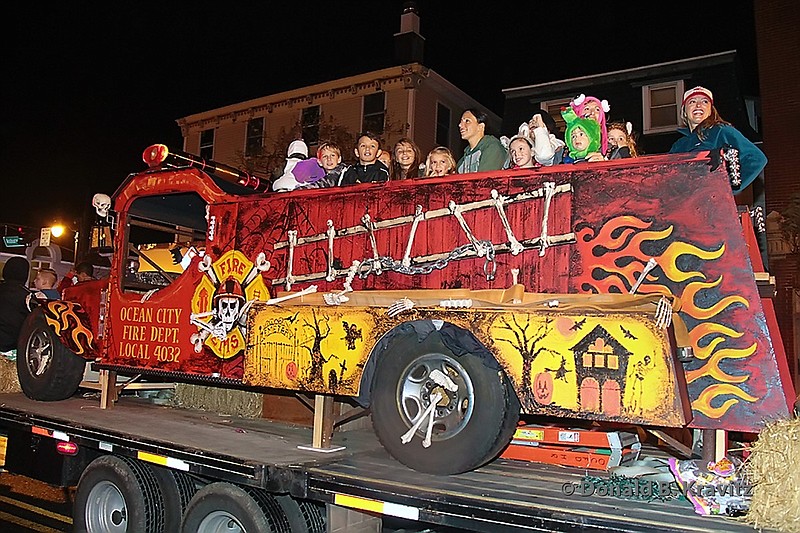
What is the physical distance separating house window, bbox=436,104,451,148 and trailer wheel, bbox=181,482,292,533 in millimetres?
17369

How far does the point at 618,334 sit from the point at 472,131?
2678 millimetres

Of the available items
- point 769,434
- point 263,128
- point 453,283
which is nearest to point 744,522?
point 769,434

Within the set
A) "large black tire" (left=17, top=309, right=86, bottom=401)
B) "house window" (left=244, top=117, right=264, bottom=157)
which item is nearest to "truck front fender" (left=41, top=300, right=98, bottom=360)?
"large black tire" (left=17, top=309, right=86, bottom=401)

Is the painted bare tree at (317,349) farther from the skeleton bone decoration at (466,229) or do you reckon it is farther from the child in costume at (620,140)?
the child in costume at (620,140)

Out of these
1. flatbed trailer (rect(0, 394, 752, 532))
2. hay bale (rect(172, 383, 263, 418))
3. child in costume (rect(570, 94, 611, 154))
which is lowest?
flatbed trailer (rect(0, 394, 752, 532))

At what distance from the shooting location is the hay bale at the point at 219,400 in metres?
6.82

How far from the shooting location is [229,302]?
5.80m

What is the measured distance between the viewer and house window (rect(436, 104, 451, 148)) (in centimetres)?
2131

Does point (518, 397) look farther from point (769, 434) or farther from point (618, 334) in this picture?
point (769, 434)

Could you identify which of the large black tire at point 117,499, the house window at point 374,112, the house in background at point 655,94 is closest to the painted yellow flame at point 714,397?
the large black tire at point 117,499

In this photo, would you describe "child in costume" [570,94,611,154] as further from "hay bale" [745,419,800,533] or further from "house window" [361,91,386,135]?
"house window" [361,91,386,135]

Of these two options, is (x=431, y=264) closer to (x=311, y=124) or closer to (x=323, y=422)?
(x=323, y=422)

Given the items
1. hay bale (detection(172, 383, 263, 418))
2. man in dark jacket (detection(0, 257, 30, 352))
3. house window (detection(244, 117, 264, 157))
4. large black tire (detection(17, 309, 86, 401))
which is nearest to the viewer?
hay bale (detection(172, 383, 263, 418))

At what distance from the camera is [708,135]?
14.5 feet
